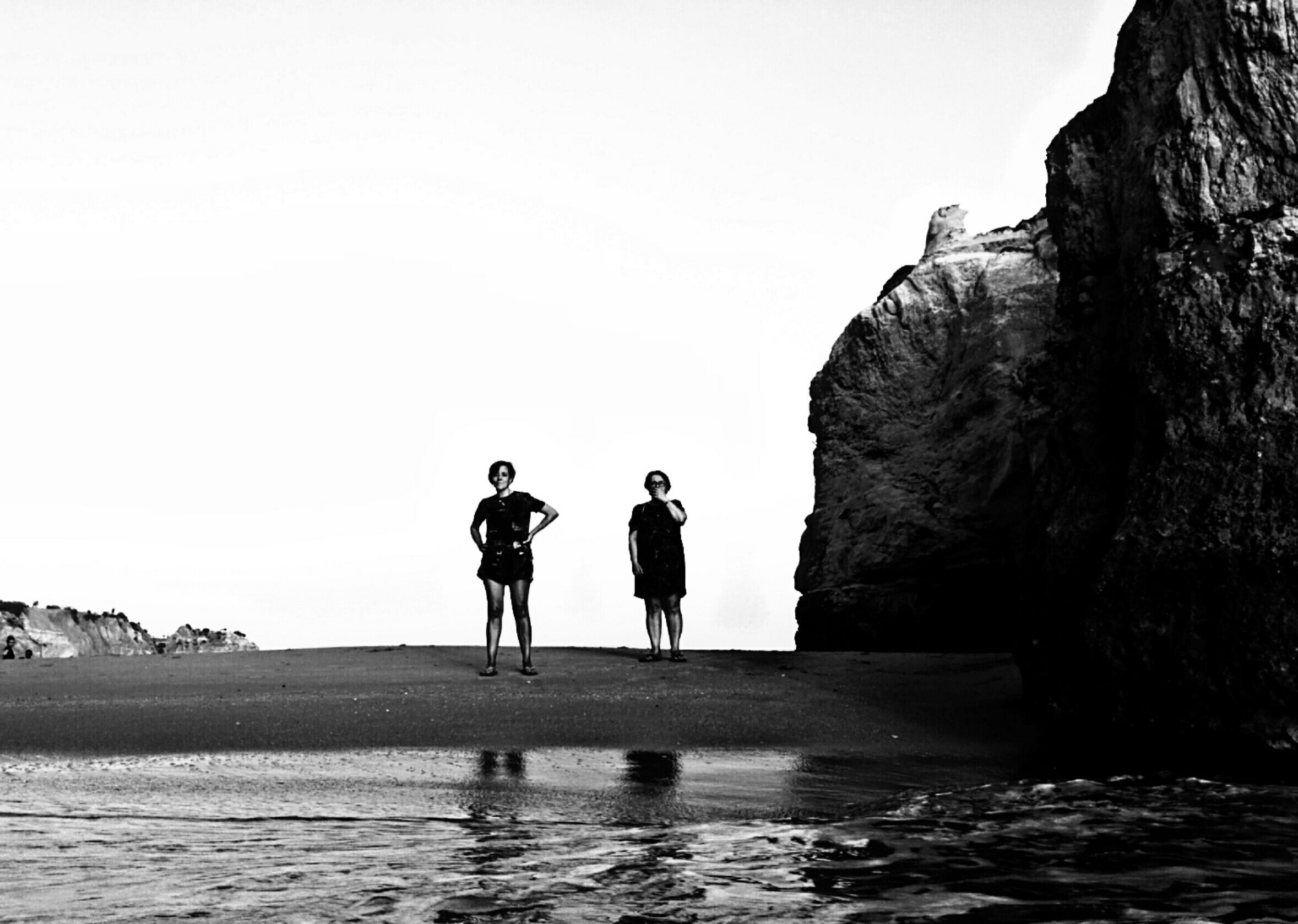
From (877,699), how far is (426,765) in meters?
4.39

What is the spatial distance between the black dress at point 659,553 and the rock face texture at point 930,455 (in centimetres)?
513

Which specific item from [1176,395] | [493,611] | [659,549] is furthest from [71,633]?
[1176,395]

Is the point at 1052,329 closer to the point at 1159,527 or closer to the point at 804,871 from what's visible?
the point at 1159,527

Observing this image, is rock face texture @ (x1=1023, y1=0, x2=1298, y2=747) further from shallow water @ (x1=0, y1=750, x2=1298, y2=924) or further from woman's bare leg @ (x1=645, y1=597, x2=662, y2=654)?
woman's bare leg @ (x1=645, y1=597, x2=662, y2=654)

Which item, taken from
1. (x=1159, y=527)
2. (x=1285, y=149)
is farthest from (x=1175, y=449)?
(x=1285, y=149)

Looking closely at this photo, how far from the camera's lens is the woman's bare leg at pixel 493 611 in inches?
470

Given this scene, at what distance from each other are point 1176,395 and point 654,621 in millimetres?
6104

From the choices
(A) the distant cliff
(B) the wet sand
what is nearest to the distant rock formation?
(A) the distant cliff

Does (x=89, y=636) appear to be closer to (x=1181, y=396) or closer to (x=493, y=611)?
(x=493, y=611)

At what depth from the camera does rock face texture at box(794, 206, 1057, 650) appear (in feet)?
57.8

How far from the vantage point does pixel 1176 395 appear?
8.43 metres

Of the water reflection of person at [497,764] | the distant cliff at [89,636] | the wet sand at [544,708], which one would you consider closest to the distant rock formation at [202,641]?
the distant cliff at [89,636]

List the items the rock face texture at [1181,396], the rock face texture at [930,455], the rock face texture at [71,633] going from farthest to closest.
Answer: the rock face texture at [71,633] < the rock face texture at [930,455] < the rock face texture at [1181,396]

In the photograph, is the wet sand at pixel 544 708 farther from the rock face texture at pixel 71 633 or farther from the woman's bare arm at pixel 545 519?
the rock face texture at pixel 71 633
